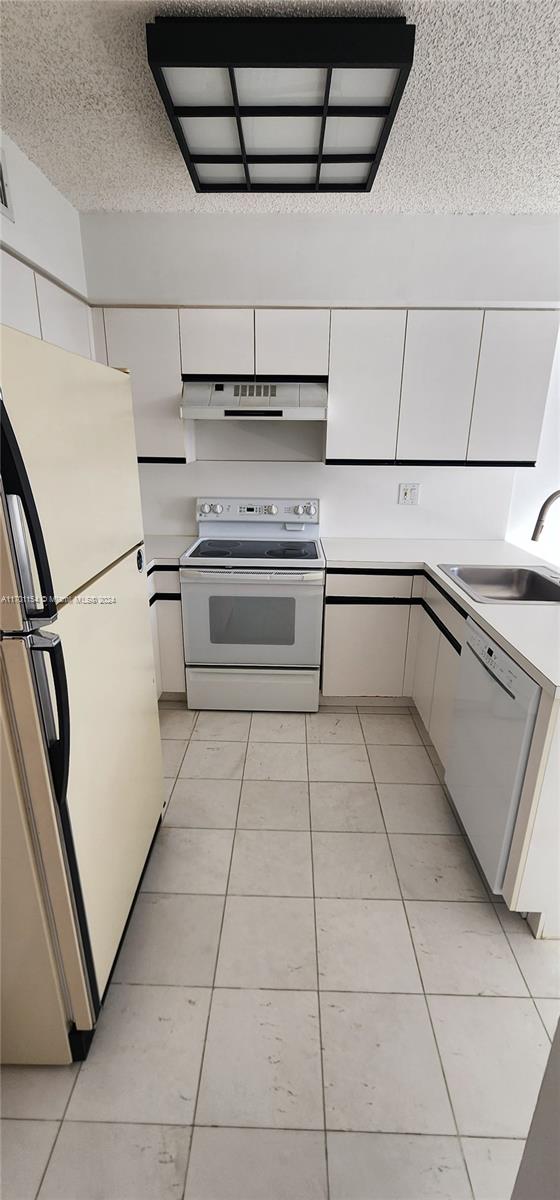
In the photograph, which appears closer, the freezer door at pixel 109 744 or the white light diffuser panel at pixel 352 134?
the freezer door at pixel 109 744

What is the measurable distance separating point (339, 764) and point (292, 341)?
83.9 inches

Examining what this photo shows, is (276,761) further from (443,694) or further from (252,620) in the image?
(443,694)

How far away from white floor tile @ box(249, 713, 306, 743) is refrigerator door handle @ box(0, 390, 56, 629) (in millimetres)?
1844

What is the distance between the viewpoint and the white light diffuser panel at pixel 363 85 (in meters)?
1.45

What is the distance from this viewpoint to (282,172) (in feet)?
6.67

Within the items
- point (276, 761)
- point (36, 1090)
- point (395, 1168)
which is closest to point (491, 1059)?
point (395, 1168)

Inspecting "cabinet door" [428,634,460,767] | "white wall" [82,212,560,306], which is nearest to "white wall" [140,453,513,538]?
"white wall" [82,212,560,306]

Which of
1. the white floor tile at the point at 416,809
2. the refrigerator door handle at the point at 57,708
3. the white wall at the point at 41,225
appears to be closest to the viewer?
the refrigerator door handle at the point at 57,708

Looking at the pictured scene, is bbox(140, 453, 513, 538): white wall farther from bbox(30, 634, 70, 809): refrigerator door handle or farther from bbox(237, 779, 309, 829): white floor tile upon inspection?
bbox(30, 634, 70, 809): refrigerator door handle

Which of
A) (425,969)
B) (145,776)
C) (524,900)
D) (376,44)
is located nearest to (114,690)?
(145,776)

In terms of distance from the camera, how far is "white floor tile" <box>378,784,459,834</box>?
6.88ft

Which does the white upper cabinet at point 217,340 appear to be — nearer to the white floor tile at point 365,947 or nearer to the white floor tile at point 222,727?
the white floor tile at point 222,727

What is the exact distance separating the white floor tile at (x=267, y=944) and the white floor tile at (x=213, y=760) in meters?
0.67

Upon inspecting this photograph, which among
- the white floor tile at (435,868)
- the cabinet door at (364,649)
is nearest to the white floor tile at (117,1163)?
the white floor tile at (435,868)
